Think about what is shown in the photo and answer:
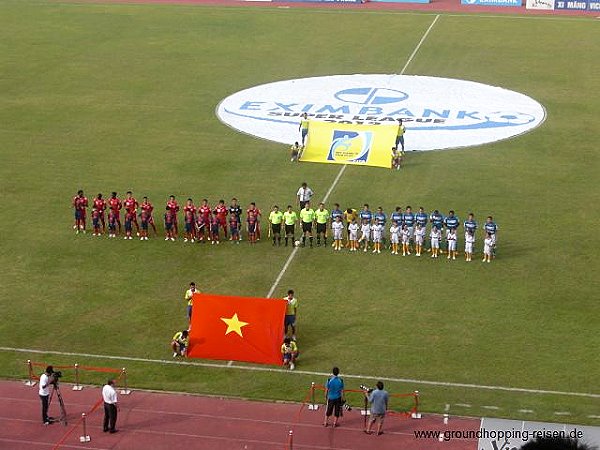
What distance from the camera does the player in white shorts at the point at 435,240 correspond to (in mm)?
31059

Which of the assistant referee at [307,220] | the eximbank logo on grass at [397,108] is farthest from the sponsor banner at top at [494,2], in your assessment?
the assistant referee at [307,220]

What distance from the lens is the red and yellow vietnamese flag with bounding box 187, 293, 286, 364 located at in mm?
24891

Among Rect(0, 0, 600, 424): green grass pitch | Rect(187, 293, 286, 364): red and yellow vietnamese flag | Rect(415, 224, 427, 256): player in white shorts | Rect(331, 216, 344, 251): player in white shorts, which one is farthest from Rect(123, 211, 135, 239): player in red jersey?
Rect(415, 224, 427, 256): player in white shorts

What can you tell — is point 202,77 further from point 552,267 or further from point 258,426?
point 258,426

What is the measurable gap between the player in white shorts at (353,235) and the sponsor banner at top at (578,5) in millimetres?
43951

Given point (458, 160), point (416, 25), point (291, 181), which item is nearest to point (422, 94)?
point (458, 160)

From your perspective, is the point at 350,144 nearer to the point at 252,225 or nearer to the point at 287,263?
the point at 252,225

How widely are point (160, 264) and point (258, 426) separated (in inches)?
386

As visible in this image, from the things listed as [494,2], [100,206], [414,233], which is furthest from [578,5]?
[100,206]

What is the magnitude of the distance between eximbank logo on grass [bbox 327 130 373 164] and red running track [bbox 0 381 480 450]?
1779 cm

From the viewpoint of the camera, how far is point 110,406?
21516mm

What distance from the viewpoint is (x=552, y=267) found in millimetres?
30297

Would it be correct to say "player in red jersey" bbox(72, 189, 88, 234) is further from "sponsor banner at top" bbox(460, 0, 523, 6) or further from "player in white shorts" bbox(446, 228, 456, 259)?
"sponsor banner at top" bbox(460, 0, 523, 6)

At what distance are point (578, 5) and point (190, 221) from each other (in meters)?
45.7
